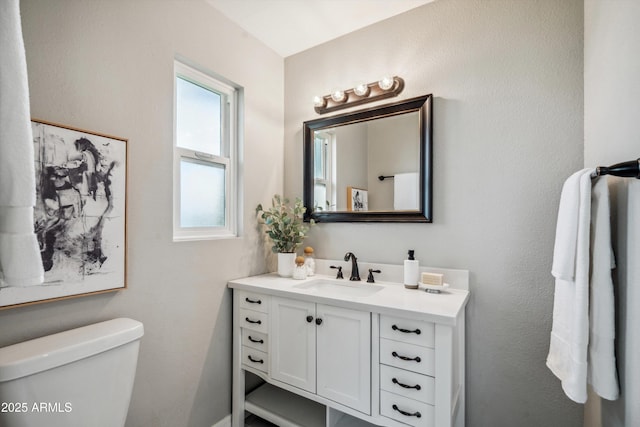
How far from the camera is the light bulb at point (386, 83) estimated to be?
184 cm

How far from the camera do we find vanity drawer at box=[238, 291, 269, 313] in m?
1.72

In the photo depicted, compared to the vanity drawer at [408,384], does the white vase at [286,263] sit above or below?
above

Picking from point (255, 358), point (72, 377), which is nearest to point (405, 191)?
point (255, 358)

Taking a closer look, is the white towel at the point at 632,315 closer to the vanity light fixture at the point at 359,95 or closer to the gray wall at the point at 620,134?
the gray wall at the point at 620,134

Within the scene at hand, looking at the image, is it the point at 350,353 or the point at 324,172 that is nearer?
the point at 350,353

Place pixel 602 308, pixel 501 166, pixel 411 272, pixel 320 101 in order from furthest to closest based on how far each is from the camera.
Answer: pixel 320 101 < pixel 411 272 < pixel 501 166 < pixel 602 308

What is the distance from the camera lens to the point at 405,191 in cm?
184

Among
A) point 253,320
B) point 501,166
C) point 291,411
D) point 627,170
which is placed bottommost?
point 291,411

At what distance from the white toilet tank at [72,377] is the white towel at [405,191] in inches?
58.6

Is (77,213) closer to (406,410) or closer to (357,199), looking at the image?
(357,199)

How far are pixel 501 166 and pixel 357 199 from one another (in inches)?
33.2

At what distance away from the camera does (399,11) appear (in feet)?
6.12

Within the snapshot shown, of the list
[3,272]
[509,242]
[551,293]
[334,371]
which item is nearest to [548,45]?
[509,242]

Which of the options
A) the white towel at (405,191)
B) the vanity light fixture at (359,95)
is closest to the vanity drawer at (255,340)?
the white towel at (405,191)
